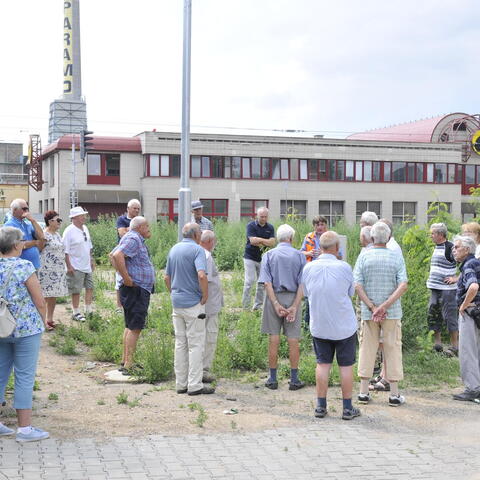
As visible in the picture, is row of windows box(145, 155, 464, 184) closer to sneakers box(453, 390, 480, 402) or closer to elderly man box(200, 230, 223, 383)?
elderly man box(200, 230, 223, 383)

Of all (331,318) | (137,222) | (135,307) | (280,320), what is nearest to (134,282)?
(135,307)

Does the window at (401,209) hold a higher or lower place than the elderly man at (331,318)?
higher

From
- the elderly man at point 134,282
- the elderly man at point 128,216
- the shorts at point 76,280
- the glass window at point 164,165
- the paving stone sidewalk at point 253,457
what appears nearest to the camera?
the paving stone sidewalk at point 253,457

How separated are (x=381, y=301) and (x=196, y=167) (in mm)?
47626

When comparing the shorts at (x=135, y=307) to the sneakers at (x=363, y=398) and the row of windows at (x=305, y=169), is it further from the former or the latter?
the row of windows at (x=305, y=169)

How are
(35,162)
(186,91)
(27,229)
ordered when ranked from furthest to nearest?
(35,162) → (186,91) → (27,229)

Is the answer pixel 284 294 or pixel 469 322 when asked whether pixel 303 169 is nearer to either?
pixel 284 294

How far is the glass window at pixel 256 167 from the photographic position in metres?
56.1

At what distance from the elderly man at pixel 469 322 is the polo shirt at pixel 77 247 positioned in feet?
21.1

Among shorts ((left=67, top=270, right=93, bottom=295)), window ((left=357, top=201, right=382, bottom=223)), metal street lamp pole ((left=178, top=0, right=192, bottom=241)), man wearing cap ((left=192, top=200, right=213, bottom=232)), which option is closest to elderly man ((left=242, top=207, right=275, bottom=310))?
man wearing cap ((left=192, top=200, right=213, bottom=232))

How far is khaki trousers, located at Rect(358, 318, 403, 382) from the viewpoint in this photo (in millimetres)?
7801

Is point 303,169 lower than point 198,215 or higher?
higher

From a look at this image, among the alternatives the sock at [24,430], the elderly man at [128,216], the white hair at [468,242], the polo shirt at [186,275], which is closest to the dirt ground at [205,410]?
the sock at [24,430]

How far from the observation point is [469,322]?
8133 millimetres
